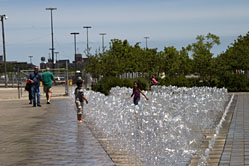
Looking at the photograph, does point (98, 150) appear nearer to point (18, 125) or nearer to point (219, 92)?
point (18, 125)

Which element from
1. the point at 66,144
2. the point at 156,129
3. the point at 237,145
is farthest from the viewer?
the point at 66,144

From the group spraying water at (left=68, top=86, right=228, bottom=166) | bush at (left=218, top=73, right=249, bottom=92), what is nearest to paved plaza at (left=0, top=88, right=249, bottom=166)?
spraying water at (left=68, top=86, right=228, bottom=166)

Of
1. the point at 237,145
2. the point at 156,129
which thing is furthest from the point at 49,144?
the point at 156,129

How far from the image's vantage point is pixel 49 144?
1144 cm

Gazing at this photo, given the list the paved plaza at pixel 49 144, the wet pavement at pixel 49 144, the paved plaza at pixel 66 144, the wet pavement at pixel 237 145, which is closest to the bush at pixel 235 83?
the paved plaza at pixel 66 144

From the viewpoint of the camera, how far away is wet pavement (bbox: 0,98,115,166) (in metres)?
9.33

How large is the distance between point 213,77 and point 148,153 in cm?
3341

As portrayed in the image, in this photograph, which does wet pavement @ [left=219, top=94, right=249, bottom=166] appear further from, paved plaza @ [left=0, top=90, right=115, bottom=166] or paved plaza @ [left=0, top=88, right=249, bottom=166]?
paved plaza @ [left=0, top=90, right=115, bottom=166]

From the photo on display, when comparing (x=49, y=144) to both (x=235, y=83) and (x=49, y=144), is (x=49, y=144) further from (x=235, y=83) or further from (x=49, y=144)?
(x=235, y=83)

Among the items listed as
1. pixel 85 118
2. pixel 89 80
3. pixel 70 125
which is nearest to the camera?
pixel 70 125

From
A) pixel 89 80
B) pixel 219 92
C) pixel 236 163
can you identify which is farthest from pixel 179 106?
pixel 89 80

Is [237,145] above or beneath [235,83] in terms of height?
beneath

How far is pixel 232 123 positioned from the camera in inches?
613

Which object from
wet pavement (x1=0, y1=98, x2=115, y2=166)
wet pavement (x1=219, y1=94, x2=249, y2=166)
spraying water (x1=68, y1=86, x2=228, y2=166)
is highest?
spraying water (x1=68, y1=86, x2=228, y2=166)
